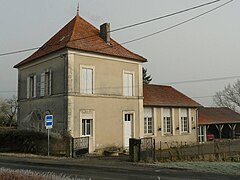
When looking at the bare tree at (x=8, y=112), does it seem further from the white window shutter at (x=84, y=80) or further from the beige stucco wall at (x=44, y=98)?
the white window shutter at (x=84, y=80)

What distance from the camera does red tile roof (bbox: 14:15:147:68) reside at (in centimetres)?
2270

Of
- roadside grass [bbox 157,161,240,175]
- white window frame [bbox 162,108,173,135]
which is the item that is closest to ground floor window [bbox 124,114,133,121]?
white window frame [bbox 162,108,173,135]

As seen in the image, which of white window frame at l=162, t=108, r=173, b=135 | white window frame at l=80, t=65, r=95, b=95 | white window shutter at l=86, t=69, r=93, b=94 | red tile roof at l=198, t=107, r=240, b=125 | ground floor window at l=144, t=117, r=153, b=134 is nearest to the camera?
white window frame at l=80, t=65, r=95, b=95

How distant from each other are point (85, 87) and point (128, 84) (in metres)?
4.52

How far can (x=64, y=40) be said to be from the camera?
23531mm

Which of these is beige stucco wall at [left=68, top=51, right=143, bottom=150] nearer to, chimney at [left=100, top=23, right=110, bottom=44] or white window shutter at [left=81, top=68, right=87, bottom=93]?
white window shutter at [left=81, top=68, right=87, bottom=93]

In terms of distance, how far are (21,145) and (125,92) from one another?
30.3ft

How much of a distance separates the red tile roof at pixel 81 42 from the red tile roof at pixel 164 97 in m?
3.91

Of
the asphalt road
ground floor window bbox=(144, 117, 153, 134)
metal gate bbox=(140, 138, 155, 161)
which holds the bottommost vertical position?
the asphalt road

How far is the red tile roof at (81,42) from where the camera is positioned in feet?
74.5

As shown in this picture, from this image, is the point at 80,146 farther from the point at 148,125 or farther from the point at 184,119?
the point at 184,119

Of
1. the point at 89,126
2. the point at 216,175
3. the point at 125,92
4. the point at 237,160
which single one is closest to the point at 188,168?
the point at 216,175

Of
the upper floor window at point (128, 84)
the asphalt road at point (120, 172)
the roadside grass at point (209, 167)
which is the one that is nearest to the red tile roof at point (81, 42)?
the upper floor window at point (128, 84)

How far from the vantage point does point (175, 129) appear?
2923 centimetres
